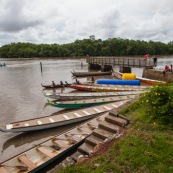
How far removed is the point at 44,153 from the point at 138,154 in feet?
16.7

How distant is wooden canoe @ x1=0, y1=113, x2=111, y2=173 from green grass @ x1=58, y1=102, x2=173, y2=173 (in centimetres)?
359

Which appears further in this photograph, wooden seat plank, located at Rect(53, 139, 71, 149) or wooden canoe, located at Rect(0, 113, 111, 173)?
wooden seat plank, located at Rect(53, 139, 71, 149)

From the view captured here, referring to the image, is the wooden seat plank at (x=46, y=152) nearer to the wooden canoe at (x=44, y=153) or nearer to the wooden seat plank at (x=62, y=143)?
the wooden canoe at (x=44, y=153)

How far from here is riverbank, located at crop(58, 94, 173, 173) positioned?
5188mm

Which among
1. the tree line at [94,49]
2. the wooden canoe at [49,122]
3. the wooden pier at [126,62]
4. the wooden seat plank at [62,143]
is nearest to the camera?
the wooden seat plank at [62,143]

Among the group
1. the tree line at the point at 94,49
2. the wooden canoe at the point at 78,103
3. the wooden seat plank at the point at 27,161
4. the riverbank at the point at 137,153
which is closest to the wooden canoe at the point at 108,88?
the wooden canoe at the point at 78,103

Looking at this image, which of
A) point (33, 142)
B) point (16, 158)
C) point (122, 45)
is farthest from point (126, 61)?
point (122, 45)

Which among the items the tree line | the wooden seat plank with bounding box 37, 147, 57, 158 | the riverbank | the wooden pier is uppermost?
the tree line

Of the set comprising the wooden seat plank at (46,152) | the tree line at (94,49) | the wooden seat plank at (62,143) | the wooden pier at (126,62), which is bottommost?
the wooden seat plank at (46,152)

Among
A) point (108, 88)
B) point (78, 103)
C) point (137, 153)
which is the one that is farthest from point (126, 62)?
point (137, 153)

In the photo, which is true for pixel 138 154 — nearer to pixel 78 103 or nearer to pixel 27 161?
pixel 27 161

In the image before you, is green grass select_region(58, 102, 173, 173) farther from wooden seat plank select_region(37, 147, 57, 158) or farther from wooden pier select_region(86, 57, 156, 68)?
wooden pier select_region(86, 57, 156, 68)

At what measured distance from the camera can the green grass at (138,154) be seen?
203 inches

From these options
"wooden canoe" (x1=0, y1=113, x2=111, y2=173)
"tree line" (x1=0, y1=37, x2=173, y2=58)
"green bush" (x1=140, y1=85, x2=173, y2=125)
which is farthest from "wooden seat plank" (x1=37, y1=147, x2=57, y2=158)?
"tree line" (x1=0, y1=37, x2=173, y2=58)
